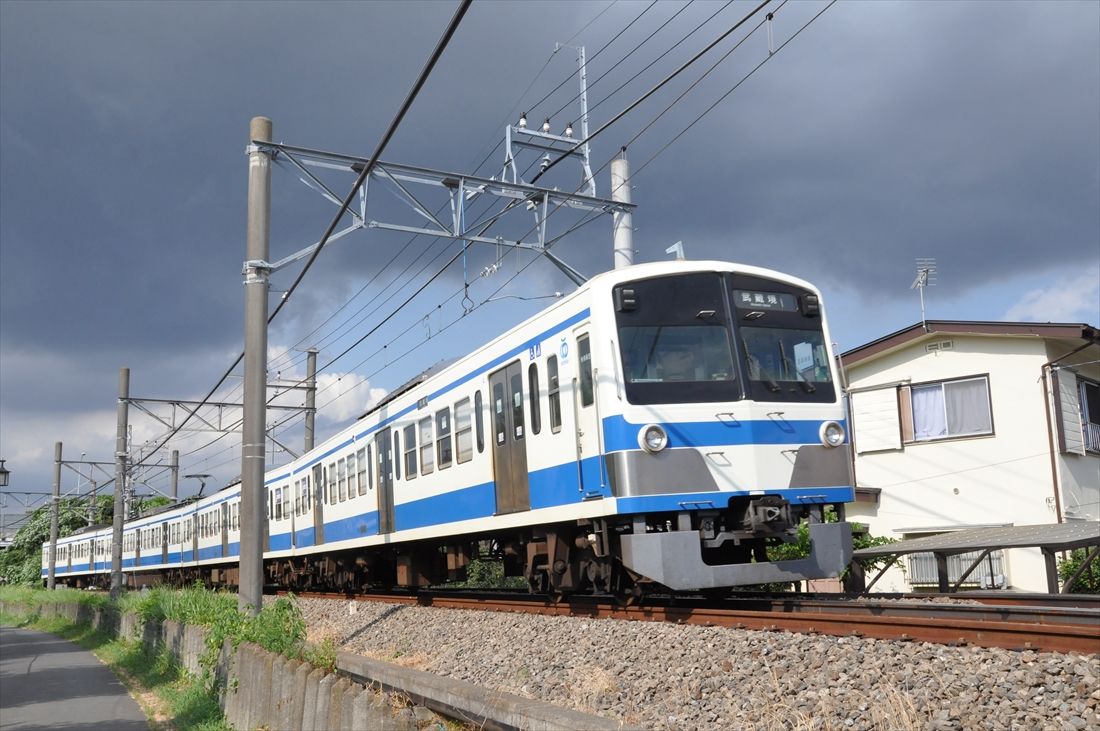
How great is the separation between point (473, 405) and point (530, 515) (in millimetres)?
2093

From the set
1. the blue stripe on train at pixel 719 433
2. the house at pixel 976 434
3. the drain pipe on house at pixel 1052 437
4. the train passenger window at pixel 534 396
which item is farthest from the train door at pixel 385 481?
the drain pipe on house at pixel 1052 437

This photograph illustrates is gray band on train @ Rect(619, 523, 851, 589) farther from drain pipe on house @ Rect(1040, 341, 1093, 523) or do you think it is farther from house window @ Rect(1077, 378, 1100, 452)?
house window @ Rect(1077, 378, 1100, 452)

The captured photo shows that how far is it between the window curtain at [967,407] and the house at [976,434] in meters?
0.02

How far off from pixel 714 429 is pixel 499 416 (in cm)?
306

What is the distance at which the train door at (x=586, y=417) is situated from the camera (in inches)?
369

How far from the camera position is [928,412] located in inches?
736

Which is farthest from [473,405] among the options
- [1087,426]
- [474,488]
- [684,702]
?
[1087,426]

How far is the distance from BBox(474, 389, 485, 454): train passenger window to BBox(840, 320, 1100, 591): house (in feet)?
28.6

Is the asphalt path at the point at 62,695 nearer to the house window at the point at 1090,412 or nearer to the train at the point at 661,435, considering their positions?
the train at the point at 661,435

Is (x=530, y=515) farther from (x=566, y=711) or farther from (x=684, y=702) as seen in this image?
(x=566, y=711)

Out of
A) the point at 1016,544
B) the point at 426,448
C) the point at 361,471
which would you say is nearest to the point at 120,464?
the point at 361,471

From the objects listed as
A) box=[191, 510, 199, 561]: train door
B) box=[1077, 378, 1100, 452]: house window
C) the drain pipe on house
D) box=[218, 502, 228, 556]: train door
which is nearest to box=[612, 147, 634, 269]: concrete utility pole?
the drain pipe on house

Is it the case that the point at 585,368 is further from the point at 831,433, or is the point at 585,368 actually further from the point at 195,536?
the point at 195,536

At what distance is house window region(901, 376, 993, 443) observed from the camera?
710 inches
